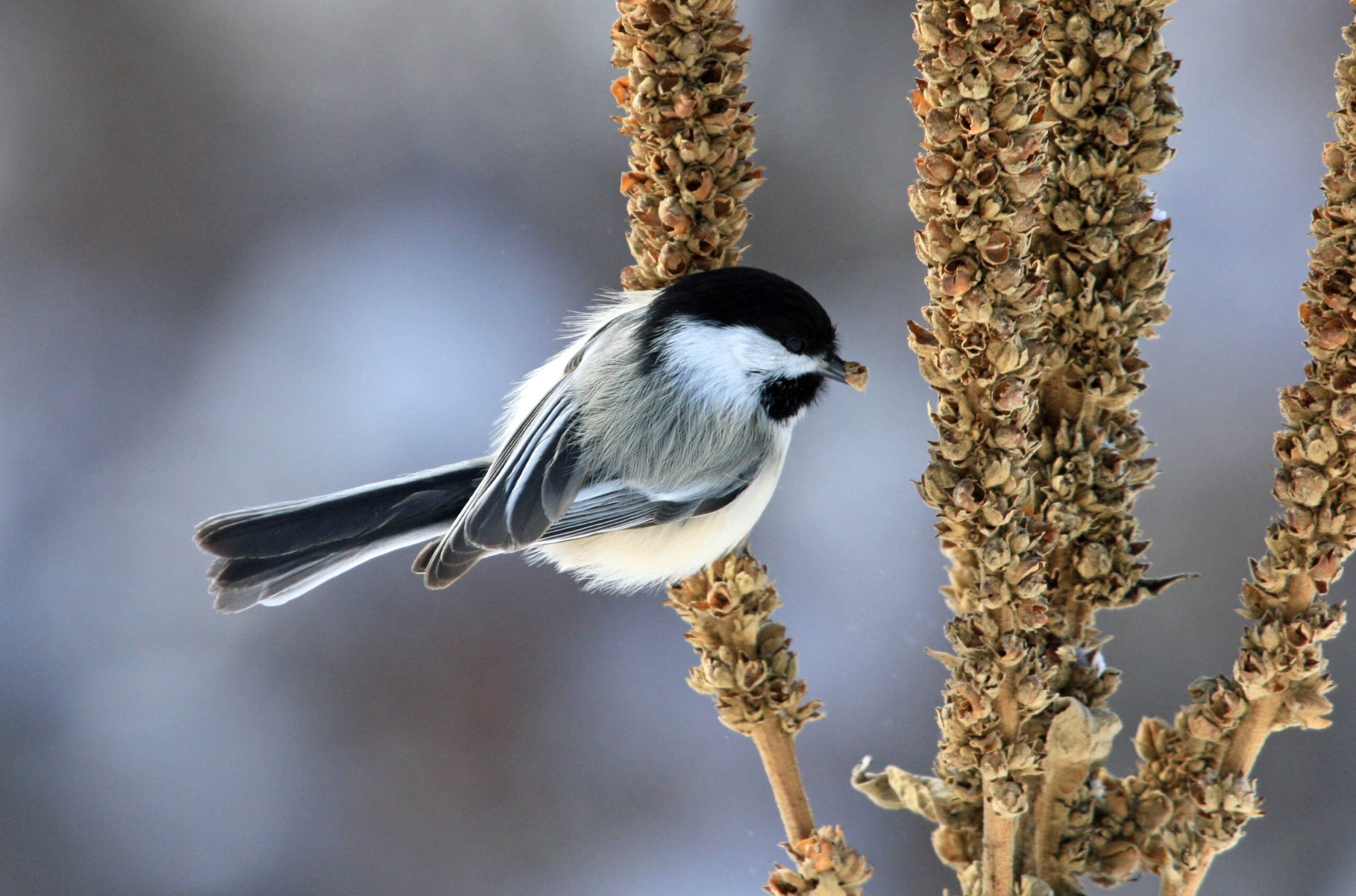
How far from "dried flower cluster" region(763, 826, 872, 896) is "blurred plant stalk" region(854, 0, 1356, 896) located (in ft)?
0.16

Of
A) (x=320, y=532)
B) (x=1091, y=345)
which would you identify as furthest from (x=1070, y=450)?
(x=320, y=532)

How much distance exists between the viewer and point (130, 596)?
4.28ft

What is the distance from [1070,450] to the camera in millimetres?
542

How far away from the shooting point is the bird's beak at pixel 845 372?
2.65ft

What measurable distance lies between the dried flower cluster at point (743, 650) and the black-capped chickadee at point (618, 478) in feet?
0.32

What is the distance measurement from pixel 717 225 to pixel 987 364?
23cm

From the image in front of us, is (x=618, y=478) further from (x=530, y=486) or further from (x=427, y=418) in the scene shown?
(x=427, y=418)

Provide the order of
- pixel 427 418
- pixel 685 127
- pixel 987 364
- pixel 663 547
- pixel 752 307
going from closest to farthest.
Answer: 1. pixel 987 364
2. pixel 685 127
3. pixel 752 307
4. pixel 663 547
5. pixel 427 418

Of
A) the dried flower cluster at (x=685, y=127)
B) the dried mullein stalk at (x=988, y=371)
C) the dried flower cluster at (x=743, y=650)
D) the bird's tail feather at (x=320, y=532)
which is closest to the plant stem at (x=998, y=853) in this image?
the dried mullein stalk at (x=988, y=371)

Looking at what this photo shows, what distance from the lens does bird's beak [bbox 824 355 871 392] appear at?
808mm

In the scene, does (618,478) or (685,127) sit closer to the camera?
(685,127)

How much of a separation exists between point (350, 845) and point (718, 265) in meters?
0.90

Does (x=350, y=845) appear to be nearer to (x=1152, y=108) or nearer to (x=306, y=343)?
(x=306, y=343)

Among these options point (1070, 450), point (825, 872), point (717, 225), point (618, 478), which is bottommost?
point (825, 872)
